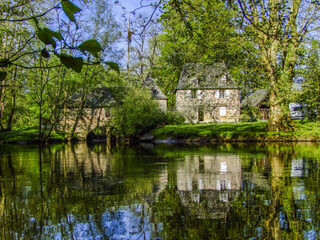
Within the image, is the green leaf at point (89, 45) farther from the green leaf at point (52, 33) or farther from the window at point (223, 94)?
the window at point (223, 94)

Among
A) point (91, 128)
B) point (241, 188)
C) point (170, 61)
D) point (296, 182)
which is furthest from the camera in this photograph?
point (170, 61)

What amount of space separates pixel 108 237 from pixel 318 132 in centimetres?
2654

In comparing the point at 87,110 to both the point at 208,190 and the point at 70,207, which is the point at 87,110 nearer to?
the point at 208,190

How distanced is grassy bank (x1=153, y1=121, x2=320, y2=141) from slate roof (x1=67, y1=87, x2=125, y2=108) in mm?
9148

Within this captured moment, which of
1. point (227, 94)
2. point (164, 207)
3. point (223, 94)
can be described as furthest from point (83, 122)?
point (164, 207)

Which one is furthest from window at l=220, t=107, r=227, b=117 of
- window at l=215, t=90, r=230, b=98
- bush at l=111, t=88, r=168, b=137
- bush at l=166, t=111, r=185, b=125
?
bush at l=111, t=88, r=168, b=137

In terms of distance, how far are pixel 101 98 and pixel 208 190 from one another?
37.9 metres

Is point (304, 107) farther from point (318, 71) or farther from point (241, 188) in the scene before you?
point (241, 188)

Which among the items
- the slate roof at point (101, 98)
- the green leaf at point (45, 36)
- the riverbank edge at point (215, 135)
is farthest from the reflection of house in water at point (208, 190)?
the slate roof at point (101, 98)

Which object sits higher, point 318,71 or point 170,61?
point 170,61

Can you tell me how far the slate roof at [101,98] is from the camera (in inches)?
1622

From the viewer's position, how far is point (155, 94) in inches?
2031

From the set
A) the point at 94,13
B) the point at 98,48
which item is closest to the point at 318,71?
the point at 94,13

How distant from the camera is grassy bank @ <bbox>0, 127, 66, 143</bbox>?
34.1 m
